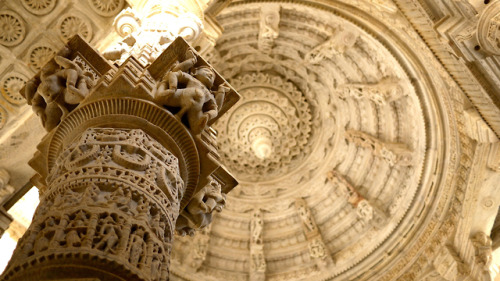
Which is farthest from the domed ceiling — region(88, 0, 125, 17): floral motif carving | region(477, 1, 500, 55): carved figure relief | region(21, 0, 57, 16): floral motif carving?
region(477, 1, 500, 55): carved figure relief

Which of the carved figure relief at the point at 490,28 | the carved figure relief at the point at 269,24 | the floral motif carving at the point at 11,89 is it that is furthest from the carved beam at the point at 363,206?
the floral motif carving at the point at 11,89

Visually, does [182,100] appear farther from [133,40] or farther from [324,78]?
[324,78]

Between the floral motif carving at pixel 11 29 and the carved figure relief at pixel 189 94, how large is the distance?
3708 mm

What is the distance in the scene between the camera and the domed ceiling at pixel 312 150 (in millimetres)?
10609

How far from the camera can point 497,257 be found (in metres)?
10.4

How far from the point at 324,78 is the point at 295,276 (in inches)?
177

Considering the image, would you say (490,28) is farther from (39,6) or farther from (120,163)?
(39,6)

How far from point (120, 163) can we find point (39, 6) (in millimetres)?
4572

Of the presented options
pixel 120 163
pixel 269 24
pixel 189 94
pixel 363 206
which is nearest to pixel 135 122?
pixel 189 94

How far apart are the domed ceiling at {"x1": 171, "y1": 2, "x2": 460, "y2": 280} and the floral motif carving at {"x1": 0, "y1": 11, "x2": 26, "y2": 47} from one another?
3838mm

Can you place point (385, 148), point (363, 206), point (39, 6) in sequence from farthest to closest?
point (363, 206)
point (385, 148)
point (39, 6)

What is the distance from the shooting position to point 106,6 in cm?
754

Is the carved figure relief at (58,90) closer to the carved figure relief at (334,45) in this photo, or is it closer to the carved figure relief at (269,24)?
the carved figure relief at (269,24)

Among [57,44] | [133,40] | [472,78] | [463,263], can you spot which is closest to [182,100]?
[133,40]
